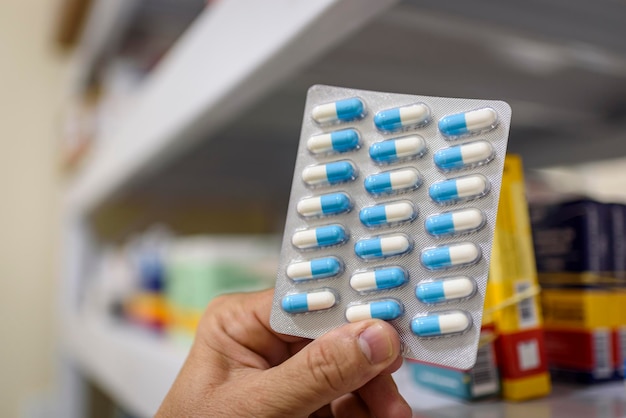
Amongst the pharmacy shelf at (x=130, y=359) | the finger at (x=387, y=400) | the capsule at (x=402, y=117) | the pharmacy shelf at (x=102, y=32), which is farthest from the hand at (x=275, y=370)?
the pharmacy shelf at (x=102, y=32)

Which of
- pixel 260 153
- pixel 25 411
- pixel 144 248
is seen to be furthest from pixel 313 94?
pixel 25 411

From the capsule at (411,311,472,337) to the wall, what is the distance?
58.7 inches

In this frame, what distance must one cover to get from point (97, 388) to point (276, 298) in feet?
4.37

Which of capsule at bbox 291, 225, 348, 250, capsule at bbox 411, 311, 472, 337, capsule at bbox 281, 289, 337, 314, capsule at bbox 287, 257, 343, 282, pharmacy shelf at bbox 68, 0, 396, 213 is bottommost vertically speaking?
capsule at bbox 411, 311, 472, 337

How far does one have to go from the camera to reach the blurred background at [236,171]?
0.42 m

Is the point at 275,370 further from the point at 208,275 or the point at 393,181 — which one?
the point at 208,275

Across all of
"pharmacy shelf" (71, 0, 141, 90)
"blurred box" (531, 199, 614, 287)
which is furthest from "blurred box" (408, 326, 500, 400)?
"pharmacy shelf" (71, 0, 141, 90)

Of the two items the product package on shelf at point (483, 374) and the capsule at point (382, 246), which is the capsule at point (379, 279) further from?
the product package on shelf at point (483, 374)

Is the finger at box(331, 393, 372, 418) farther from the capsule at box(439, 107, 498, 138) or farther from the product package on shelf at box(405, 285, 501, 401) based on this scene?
the capsule at box(439, 107, 498, 138)

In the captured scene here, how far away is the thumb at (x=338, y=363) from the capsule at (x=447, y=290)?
0.08 feet

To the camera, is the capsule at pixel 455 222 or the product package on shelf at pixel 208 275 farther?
the product package on shelf at pixel 208 275

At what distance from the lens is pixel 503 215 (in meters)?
0.40

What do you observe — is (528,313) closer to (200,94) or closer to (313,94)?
(313,94)

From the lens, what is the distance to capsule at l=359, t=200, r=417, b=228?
1.00ft
